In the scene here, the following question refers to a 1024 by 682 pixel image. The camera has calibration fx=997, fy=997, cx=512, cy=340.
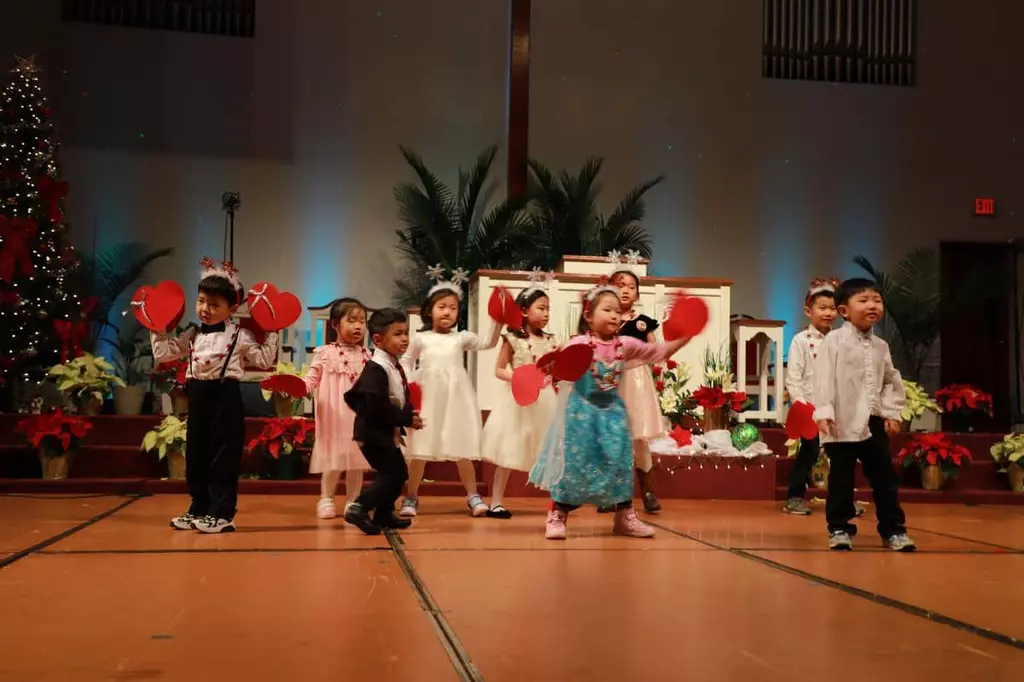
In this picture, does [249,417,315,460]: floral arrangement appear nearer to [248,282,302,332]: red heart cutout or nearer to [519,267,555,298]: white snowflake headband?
[519,267,555,298]: white snowflake headband

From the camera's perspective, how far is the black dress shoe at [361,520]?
4.53 metres

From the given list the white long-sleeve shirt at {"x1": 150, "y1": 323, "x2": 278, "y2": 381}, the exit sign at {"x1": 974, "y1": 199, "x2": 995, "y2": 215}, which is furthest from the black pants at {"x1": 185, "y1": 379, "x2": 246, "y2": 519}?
the exit sign at {"x1": 974, "y1": 199, "x2": 995, "y2": 215}

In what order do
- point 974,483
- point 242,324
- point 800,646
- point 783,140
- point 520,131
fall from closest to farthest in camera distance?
point 800,646 < point 242,324 < point 974,483 < point 520,131 < point 783,140

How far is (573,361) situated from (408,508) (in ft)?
5.48

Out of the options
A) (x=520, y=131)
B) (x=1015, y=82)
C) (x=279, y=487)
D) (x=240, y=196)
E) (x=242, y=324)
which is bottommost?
(x=279, y=487)

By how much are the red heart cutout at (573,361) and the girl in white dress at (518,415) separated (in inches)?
42.4

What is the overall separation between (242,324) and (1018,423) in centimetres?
981

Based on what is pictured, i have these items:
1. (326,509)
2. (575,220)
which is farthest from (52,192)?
(575,220)

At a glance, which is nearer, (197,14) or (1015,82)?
(197,14)

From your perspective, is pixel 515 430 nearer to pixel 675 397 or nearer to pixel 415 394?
pixel 415 394

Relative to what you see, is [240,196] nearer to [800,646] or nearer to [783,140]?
[783,140]

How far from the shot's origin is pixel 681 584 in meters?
3.25

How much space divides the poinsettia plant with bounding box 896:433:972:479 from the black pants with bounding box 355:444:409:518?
434 cm

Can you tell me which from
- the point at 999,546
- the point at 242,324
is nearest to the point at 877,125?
the point at 999,546
